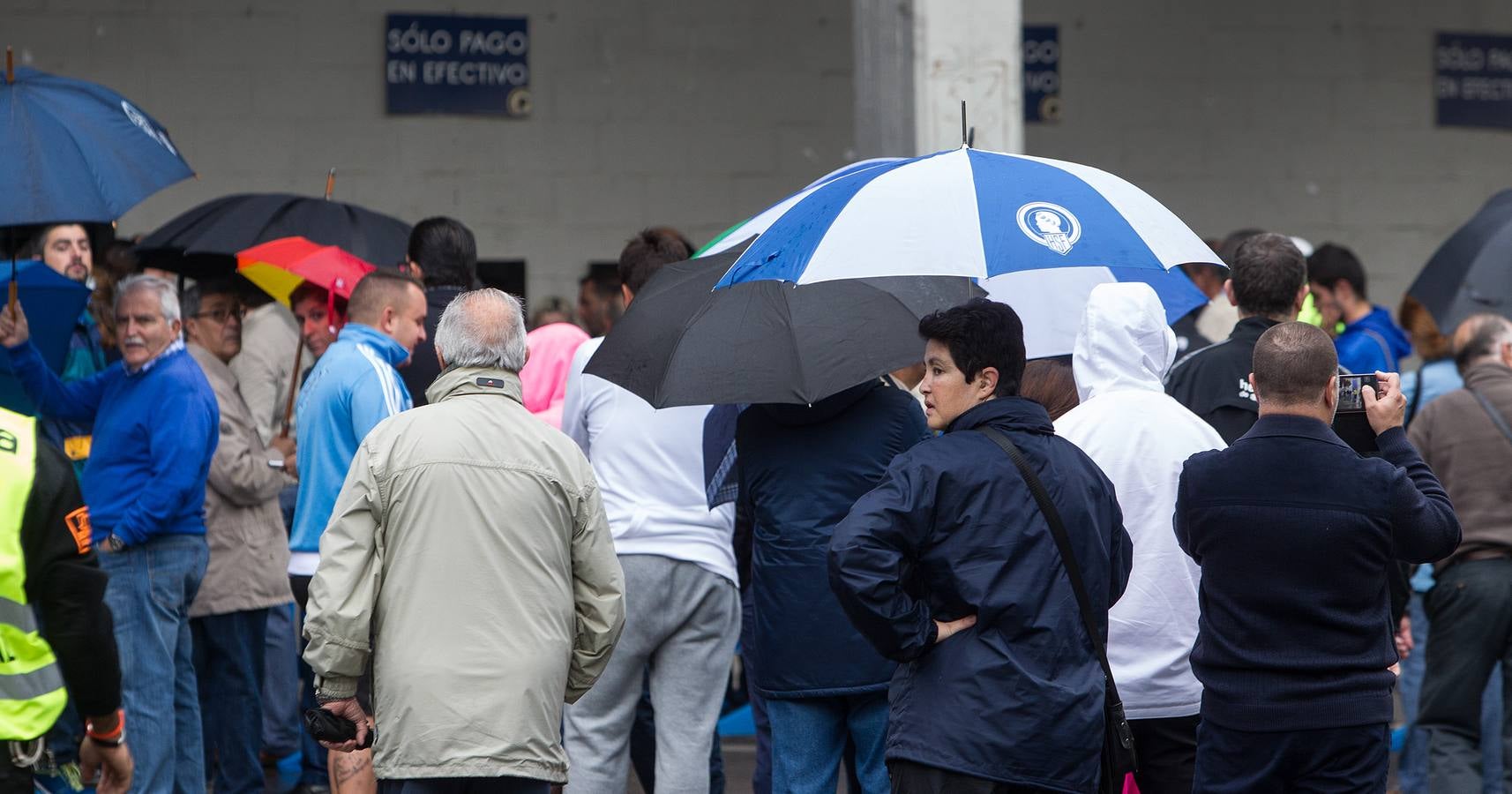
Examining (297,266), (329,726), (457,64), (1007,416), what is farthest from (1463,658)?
(457,64)

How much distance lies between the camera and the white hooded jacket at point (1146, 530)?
439 centimetres

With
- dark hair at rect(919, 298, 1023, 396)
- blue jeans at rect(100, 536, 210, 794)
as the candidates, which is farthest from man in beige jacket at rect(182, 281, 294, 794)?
dark hair at rect(919, 298, 1023, 396)

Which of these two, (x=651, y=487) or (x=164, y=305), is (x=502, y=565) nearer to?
(x=651, y=487)

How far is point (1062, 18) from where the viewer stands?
11.8 metres

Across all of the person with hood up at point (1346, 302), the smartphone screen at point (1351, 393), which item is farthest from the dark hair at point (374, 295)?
the person with hood up at point (1346, 302)

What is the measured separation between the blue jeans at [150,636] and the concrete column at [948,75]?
3.47 meters

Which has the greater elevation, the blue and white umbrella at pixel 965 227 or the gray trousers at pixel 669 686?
the blue and white umbrella at pixel 965 227

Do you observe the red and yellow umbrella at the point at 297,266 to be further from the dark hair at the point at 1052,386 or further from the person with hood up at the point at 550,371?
the dark hair at the point at 1052,386

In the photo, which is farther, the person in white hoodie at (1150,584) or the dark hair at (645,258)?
the dark hair at (645,258)

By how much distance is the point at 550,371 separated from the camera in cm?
604

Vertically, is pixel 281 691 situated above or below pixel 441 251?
below

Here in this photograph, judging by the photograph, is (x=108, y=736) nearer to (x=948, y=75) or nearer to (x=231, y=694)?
(x=231, y=694)

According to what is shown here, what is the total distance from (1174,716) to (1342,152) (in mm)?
8604

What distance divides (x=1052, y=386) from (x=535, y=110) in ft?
22.4
